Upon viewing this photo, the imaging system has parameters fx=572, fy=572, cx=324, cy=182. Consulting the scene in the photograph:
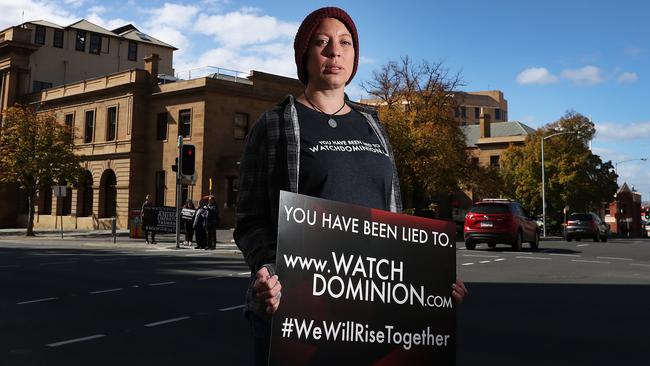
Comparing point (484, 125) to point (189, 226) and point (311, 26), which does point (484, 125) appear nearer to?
point (189, 226)

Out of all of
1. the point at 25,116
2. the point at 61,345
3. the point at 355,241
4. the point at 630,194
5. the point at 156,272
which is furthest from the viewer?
the point at 630,194

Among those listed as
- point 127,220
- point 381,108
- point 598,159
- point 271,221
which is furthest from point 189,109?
point 598,159

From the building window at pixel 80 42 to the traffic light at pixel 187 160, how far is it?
38.0 metres

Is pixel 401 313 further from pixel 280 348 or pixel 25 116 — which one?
pixel 25 116

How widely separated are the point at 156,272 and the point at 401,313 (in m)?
11.7

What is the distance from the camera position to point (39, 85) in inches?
2004

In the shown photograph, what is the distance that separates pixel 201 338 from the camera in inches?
246

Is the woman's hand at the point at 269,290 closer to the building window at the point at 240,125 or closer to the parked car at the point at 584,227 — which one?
the parked car at the point at 584,227

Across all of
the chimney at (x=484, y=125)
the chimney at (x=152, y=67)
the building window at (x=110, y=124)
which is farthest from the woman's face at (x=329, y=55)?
the chimney at (x=484, y=125)

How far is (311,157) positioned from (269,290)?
0.52 meters

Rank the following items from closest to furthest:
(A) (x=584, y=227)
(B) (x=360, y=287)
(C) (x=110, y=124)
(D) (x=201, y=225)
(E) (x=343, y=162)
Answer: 1. (B) (x=360, y=287)
2. (E) (x=343, y=162)
3. (D) (x=201, y=225)
4. (A) (x=584, y=227)
5. (C) (x=110, y=124)

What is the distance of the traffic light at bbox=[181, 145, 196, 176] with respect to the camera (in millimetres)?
22359

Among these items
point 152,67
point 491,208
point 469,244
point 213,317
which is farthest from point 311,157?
point 152,67

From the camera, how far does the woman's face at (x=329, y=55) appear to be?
224 centimetres
